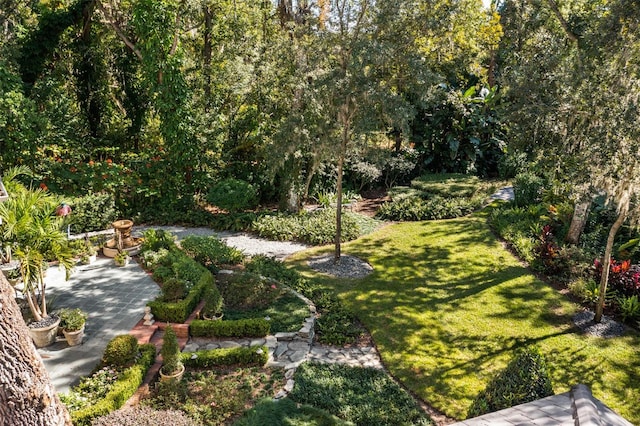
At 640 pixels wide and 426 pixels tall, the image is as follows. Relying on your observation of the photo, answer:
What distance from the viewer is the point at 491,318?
998cm

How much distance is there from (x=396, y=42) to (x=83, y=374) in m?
9.50

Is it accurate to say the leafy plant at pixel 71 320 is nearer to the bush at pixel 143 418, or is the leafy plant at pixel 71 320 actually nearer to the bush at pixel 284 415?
the bush at pixel 143 418

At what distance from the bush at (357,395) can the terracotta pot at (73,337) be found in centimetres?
399

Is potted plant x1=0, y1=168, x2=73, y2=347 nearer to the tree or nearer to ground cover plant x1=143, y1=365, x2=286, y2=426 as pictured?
ground cover plant x1=143, y1=365, x2=286, y2=426

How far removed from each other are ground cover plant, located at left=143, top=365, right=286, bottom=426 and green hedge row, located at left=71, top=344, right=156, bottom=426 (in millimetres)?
358

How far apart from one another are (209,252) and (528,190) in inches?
454

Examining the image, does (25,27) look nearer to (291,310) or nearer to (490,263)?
(291,310)

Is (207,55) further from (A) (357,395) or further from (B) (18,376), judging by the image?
(B) (18,376)

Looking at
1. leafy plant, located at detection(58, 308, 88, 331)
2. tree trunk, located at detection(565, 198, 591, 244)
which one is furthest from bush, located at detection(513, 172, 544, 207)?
leafy plant, located at detection(58, 308, 88, 331)

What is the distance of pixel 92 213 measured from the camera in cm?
1321

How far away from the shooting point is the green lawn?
7.97m

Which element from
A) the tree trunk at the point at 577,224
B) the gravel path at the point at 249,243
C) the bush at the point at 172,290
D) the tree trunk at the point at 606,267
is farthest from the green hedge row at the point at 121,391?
the tree trunk at the point at 577,224

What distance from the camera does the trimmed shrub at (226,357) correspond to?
7763 mm

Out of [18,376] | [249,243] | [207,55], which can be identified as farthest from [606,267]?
[207,55]
